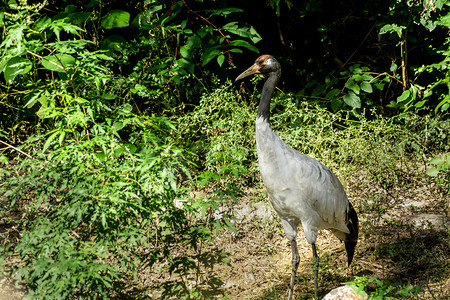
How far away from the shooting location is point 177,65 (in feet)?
16.6

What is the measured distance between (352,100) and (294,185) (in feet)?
6.69

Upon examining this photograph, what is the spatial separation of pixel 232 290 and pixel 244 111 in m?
1.87

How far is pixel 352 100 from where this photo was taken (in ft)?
17.1

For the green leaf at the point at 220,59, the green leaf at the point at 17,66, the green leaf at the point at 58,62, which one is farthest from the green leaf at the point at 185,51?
the green leaf at the point at 17,66

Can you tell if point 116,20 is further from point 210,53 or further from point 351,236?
point 351,236

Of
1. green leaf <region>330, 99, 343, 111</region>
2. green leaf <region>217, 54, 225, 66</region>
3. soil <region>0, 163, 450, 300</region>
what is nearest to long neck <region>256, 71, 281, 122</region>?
green leaf <region>217, 54, 225, 66</region>

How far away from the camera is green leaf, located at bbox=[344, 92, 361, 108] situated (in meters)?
5.17

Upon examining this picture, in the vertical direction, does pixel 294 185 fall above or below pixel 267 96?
below

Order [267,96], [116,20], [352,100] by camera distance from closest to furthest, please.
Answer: [267,96] < [116,20] < [352,100]

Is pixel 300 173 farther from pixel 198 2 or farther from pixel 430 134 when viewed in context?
pixel 198 2

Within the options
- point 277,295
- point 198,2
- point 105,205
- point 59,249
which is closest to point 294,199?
point 277,295

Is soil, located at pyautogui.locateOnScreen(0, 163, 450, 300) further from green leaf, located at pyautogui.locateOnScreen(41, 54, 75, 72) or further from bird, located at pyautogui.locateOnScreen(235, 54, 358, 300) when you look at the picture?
green leaf, located at pyautogui.locateOnScreen(41, 54, 75, 72)

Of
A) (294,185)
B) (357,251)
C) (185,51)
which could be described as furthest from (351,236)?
(185,51)

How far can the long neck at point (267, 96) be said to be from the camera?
11.8 feet
